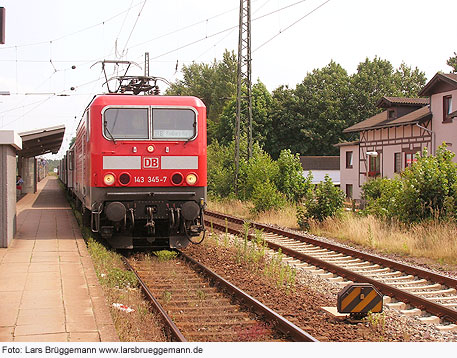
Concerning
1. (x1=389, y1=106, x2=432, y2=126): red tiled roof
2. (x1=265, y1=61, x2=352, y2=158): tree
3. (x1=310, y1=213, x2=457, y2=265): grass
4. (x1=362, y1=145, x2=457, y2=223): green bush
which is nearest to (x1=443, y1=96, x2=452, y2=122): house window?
(x1=389, y1=106, x2=432, y2=126): red tiled roof

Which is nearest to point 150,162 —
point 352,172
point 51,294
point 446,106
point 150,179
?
point 150,179

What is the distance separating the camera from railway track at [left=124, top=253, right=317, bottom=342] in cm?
629

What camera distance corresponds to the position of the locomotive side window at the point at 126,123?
1157 cm

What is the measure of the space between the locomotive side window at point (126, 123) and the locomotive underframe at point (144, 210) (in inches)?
41.8

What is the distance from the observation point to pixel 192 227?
12.0 m

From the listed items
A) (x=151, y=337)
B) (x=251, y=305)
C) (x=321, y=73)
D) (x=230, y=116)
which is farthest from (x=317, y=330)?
(x=321, y=73)

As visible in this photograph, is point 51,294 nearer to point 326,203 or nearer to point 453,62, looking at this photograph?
point 326,203

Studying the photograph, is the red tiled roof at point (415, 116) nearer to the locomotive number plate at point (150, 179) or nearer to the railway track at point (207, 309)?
the locomotive number plate at point (150, 179)

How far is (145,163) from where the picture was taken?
11.6 m

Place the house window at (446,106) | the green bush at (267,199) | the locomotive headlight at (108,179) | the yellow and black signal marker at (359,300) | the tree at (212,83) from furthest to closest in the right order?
1. the tree at (212,83)
2. the house window at (446,106)
3. the green bush at (267,199)
4. the locomotive headlight at (108,179)
5. the yellow and black signal marker at (359,300)

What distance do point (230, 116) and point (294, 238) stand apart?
1662 inches

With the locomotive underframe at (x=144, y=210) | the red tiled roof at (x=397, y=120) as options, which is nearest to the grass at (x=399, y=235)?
the locomotive underframe at (x=144, y=210)

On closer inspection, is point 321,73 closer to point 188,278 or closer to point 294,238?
point 294,238

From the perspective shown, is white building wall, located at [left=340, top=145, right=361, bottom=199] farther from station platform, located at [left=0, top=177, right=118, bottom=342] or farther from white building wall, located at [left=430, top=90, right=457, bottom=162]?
station platform, located at [left=0, top=177, right=118, bottom=342]
